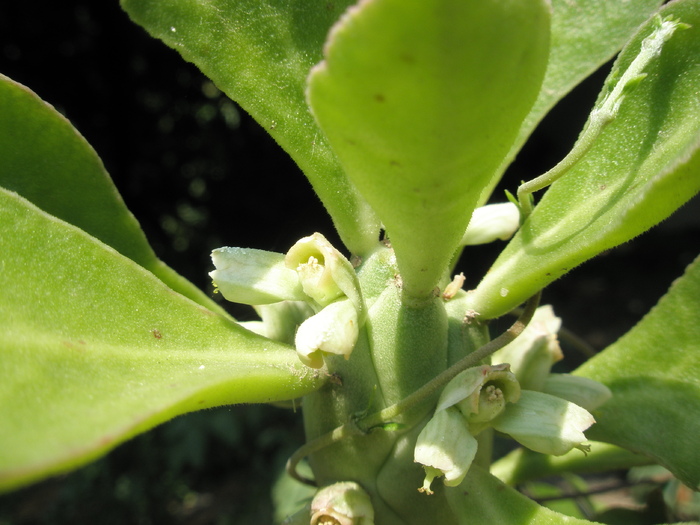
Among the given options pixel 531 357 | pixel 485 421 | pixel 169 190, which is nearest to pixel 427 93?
pixel 485 421

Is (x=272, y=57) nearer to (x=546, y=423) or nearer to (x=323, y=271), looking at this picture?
(x=323, y=271)

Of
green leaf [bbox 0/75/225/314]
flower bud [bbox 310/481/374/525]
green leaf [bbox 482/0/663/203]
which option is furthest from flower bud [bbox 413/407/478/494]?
green leaf [bbox 482/0/663/203]

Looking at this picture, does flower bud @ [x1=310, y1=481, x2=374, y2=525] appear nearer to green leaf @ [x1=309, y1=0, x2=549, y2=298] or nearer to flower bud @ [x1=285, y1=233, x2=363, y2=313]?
flower bud @ [x1=285, y1=233, x2=363, y2=313]

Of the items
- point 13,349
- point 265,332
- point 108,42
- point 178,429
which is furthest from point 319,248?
point 108,42

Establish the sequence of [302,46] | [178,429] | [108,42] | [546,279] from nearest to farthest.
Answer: [546,279] → [302,46] → [178,429] → [108,42]

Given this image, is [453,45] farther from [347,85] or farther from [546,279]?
[546,279]

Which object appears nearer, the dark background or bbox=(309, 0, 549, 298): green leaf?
bbox=(309, 0, 549, 298): green leaf
